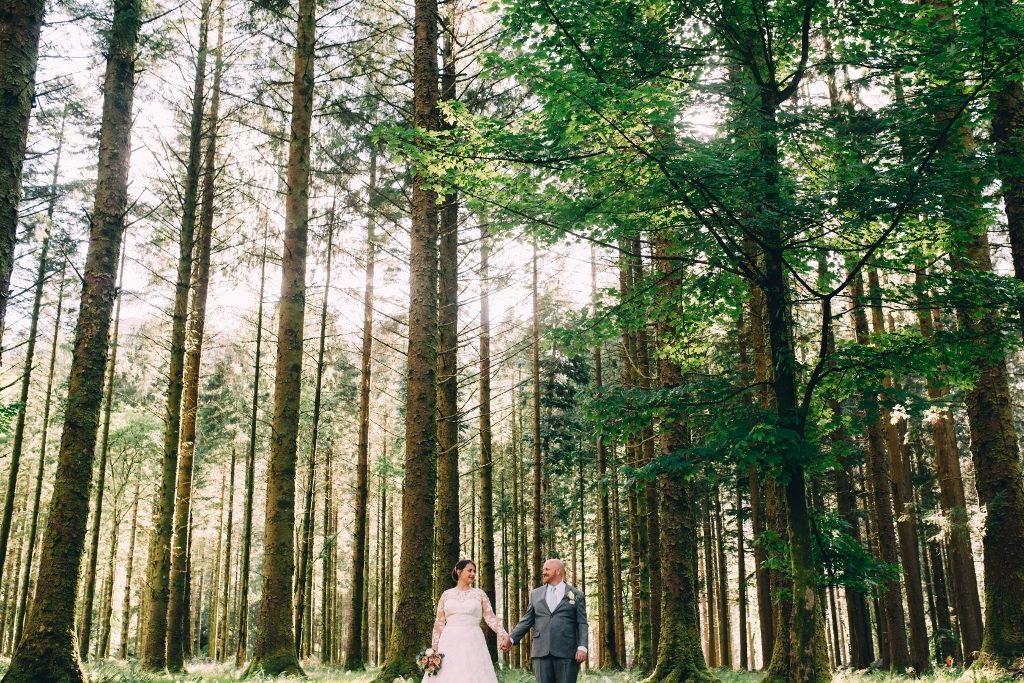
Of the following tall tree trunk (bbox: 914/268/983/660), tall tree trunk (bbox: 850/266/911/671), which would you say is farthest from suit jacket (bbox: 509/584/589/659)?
tall tree trunk (bbox: 914/268/983/660)

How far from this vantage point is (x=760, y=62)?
8.53 meters

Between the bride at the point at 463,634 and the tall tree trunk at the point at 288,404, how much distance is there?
15.3 ft

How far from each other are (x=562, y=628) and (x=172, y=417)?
10.7 m

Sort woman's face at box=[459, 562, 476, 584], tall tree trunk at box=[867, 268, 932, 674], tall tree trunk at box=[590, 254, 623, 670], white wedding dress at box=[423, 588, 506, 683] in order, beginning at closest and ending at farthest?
white wedding dress at box=[423, 588, 506, 683]
woman's face at box=[459, 562, 476, 584]
tall tree trunk at box=[867, 268, 932, 674]
tall tree trunk at box=[590, 254, 623, 670]

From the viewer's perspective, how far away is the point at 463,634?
7078 mm

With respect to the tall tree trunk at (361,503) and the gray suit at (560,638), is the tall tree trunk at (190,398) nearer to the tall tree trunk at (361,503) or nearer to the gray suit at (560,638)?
the tall tree trunk at (361,503)

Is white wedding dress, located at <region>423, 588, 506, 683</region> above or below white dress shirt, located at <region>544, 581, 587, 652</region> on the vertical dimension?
below

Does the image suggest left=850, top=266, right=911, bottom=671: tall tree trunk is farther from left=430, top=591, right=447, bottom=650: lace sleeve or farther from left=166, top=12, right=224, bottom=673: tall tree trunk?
left=166, top=12, right=224, bottom=673: tall tree trunk

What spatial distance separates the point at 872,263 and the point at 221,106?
53.7ft

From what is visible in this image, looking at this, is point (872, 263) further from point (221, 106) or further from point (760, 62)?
point (221, 106)

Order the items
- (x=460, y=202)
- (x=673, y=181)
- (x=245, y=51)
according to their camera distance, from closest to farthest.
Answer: (x=673, y=181)
(x=460, y=202)
(x=245, y=51)

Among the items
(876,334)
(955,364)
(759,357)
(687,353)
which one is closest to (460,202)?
(687,353)

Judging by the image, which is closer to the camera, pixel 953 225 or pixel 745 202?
pixel 745 202

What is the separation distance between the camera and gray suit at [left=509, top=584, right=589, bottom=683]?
6.41 meters
